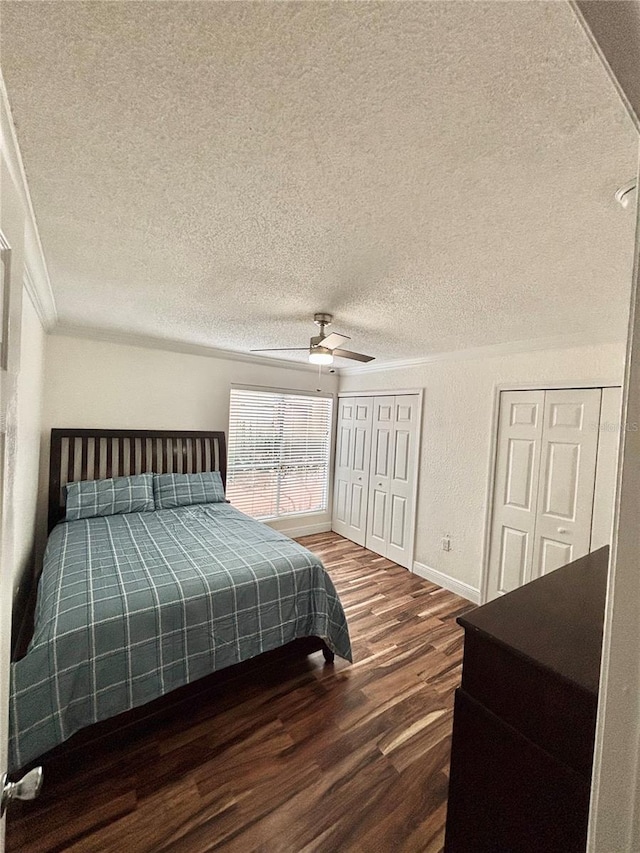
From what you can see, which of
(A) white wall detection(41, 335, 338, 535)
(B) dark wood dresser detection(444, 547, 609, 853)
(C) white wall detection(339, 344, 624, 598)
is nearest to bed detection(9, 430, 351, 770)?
(A) white wall detection(41, 335, 338, 535)

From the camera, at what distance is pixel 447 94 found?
2.43ft

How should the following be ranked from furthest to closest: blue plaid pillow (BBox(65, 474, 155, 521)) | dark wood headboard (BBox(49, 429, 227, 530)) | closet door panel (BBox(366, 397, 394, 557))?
closet door panel (BBox(366, 397, 394, 557)), dark wood headboard (BBox(49, 429, 227, 530)), blue plaid pillow (BBox(65, 474, 155, 521))

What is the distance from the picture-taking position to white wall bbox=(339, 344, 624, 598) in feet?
9.28

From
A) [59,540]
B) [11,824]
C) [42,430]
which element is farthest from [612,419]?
[42,430]

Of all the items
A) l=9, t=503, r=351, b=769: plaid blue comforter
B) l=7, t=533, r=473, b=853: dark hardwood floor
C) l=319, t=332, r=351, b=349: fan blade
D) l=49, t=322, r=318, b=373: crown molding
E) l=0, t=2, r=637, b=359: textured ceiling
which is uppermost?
l=0, t=2, r=637, b=359: textured ceiling

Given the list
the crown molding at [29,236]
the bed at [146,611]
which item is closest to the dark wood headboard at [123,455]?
the bed at [146,611]

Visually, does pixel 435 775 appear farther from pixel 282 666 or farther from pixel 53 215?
pixel 53 215

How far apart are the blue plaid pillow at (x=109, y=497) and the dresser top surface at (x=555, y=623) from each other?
3026 millimetres

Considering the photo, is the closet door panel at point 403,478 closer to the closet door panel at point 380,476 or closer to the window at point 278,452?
the closet door panel at point 380,476

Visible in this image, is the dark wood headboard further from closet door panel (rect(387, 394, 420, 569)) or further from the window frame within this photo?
closet door panel (rect(387, 394, 420, 569))

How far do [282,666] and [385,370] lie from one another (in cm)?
313

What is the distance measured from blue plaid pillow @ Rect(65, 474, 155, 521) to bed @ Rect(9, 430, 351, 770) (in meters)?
0.05

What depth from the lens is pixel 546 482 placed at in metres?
2.68

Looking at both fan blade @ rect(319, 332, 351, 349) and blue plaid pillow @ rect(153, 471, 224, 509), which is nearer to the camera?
fan blade @ rect(319, 332, 351, 349)
